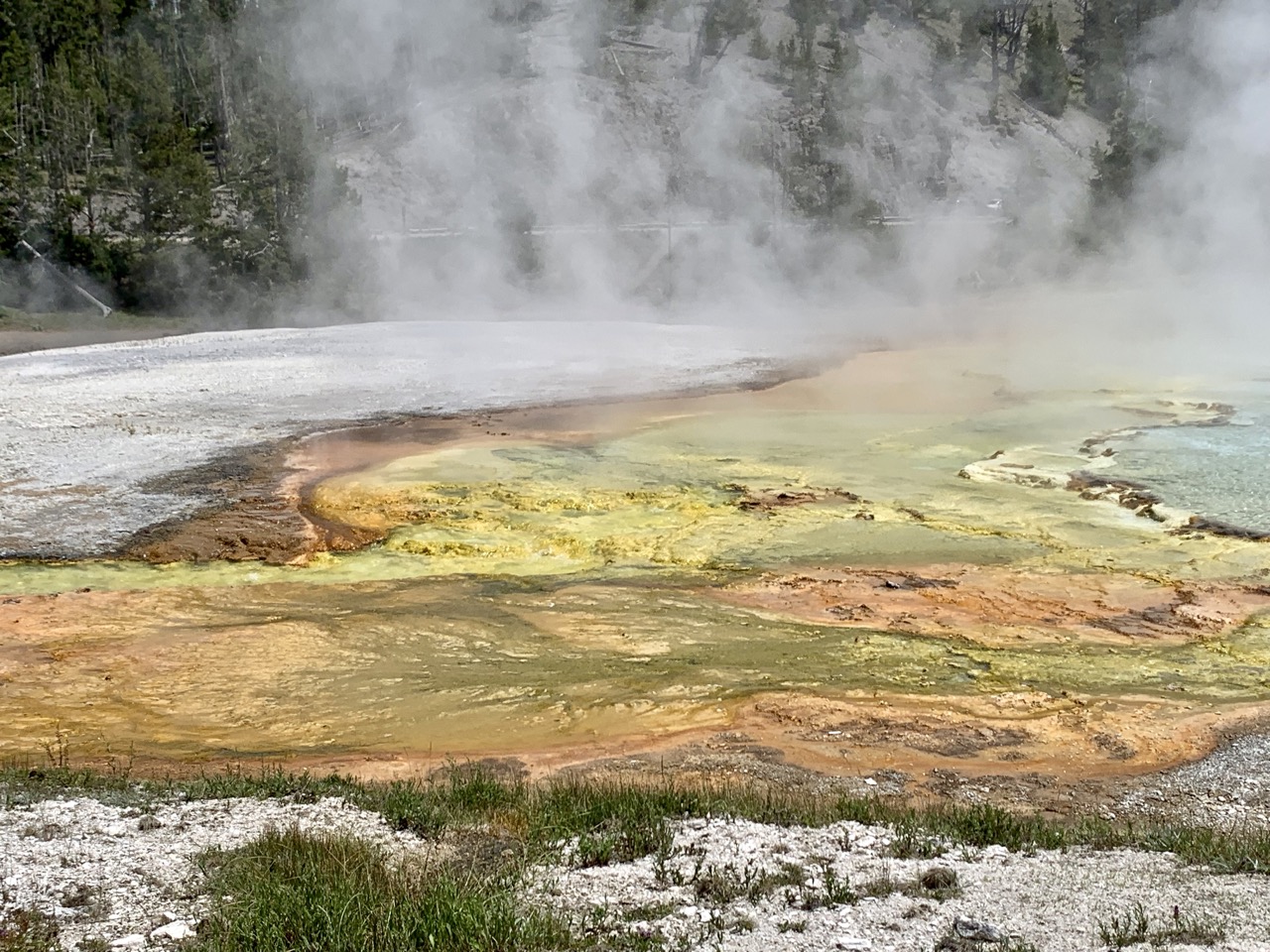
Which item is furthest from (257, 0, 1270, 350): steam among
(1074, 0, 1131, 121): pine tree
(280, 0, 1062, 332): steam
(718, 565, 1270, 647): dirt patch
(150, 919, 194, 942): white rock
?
(150, 919, 194, 942): white rock

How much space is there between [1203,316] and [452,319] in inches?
493

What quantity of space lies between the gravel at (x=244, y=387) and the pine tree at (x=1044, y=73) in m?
21.0

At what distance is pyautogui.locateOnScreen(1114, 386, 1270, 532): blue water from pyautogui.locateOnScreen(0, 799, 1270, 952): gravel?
5323mm

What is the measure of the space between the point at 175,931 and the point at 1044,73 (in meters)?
37.6

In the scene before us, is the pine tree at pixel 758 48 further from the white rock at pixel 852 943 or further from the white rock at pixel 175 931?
the white rock at pixel 175 931

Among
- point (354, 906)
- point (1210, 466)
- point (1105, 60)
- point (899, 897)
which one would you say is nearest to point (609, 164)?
point (1105, 60)

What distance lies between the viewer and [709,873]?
323 cm

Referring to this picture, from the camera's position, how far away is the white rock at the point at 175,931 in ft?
9.37

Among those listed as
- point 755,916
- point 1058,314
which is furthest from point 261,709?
point 1058,314

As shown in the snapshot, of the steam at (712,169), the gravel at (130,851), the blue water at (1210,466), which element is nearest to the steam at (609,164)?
the steam at (712,169)

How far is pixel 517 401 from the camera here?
12.8 m

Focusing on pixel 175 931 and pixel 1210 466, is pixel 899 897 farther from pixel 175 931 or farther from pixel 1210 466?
pixel 1210 466

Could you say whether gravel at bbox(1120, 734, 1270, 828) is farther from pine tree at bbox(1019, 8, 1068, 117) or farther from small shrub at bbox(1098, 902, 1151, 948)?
pine tree at bbox(1019, 8, 1068, 117)

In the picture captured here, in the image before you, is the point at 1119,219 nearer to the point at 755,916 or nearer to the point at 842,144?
the point at 842,144
